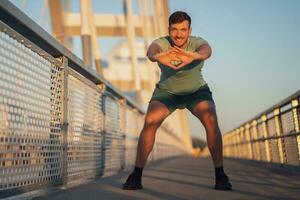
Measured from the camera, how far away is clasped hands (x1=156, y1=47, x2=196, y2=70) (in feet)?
11.5

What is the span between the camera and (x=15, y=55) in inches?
113

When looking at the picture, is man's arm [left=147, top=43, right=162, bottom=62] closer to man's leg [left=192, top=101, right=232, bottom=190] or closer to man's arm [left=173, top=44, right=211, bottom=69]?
man's arm [left=173, top=44, right=211, bottom=69]

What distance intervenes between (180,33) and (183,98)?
55cm

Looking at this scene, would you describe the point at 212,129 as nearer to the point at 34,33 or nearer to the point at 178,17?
the point at 178,17

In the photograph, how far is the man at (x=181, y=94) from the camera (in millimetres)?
3697

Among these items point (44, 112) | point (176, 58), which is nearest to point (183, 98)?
point (176, 58)

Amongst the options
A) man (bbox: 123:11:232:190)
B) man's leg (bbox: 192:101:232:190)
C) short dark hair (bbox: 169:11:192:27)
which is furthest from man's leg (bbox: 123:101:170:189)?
short dark hair (bbox: 169:11:192:27)

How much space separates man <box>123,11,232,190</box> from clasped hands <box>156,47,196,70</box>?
27 mm

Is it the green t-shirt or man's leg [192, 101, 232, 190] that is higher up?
the green t-shirt

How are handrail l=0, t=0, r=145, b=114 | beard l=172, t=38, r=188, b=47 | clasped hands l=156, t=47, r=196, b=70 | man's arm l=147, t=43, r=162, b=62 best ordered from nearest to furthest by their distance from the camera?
1. handrail l=0, t=0, r=145, b=114
2. clasped hands l=156, t=47, r=196, b=70
3. man's arm l=147, t=43, r=162, b=62
4. beard l=172, t=38, r=188, b=47

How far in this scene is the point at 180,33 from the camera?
3707mm

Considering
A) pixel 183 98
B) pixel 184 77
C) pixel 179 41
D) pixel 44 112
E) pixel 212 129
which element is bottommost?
pixel 212 129

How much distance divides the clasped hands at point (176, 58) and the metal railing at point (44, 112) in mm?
842

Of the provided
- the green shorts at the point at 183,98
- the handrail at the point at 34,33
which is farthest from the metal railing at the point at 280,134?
the handrail at the point at 34,33
